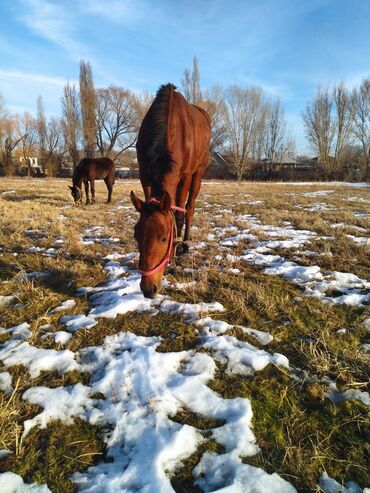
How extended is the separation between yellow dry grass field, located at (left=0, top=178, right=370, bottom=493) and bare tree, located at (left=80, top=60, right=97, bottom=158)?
38.8 metres

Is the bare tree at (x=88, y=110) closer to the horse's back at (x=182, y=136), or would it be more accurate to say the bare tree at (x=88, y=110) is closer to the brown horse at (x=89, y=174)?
the brown horse at (x=89, y=174)

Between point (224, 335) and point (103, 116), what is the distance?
48.3 meters

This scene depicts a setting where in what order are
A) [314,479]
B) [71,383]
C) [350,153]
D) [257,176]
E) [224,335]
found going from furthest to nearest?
1. [257,176]
2. [350,153]
3. [224,335]
4. [71,383]
5. [314,479]

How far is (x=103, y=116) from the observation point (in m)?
44.5

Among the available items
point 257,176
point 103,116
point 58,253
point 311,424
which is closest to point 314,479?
point 311,424

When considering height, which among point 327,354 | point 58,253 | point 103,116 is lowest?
point 327,354

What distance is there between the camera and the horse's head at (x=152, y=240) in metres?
2.53

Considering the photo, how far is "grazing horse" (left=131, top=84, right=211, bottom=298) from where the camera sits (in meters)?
2.56

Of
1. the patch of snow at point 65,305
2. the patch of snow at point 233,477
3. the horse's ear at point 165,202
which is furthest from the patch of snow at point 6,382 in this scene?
the horse's ear at point 165,202

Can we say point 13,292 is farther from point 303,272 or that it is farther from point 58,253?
point 303,272

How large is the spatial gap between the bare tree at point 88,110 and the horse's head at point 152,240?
4024cm

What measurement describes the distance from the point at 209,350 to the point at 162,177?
1.80m

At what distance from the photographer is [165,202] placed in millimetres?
2650

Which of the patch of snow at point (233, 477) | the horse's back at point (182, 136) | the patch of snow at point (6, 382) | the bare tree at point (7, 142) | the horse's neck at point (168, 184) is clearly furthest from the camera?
the bare tree at point (7, 142)
